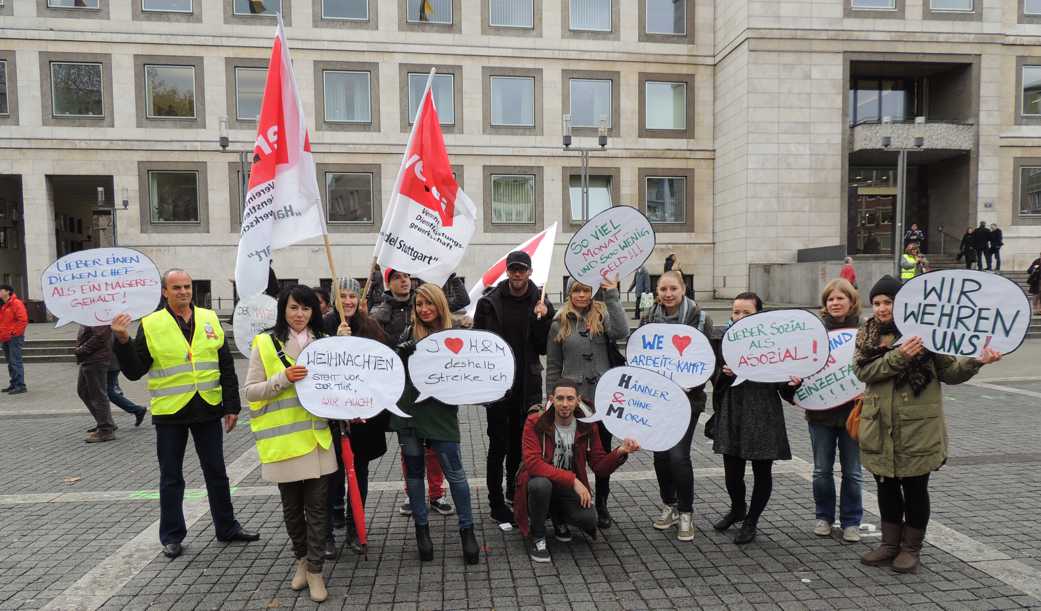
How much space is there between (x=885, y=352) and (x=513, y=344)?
268 centimetres

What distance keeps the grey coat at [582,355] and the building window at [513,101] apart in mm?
24616

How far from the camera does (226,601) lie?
3980 millimetres

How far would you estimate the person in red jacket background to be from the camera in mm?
11820

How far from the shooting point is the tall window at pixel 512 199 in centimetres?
2850

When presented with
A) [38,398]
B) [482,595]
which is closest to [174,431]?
[482,595]

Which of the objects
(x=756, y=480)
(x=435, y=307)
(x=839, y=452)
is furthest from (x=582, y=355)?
(x=839, y=452)

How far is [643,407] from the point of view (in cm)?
461

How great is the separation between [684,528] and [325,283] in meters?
24.4

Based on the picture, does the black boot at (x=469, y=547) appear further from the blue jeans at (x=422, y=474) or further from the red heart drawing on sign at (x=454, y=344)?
the red heart drawing on sign at (x=454, y=344)

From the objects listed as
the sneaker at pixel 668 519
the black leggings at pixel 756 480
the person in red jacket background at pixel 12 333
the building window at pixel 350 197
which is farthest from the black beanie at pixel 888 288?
the building window at pixel 350 197

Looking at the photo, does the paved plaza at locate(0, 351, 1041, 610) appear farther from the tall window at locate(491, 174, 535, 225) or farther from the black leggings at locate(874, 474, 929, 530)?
the tall window at locate(491, 174, 535, 225)

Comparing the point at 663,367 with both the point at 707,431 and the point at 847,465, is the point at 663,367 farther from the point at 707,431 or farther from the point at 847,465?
the point at 847,465

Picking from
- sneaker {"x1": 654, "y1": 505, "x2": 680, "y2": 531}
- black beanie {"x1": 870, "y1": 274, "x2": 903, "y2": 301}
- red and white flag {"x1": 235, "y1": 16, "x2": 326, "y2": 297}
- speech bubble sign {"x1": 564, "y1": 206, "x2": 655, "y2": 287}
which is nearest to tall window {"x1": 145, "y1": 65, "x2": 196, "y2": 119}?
red and white flag {"x1": 235, "y1": 16, "x2": 326, "y2": 297}

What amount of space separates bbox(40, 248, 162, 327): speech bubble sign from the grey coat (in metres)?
2.95
